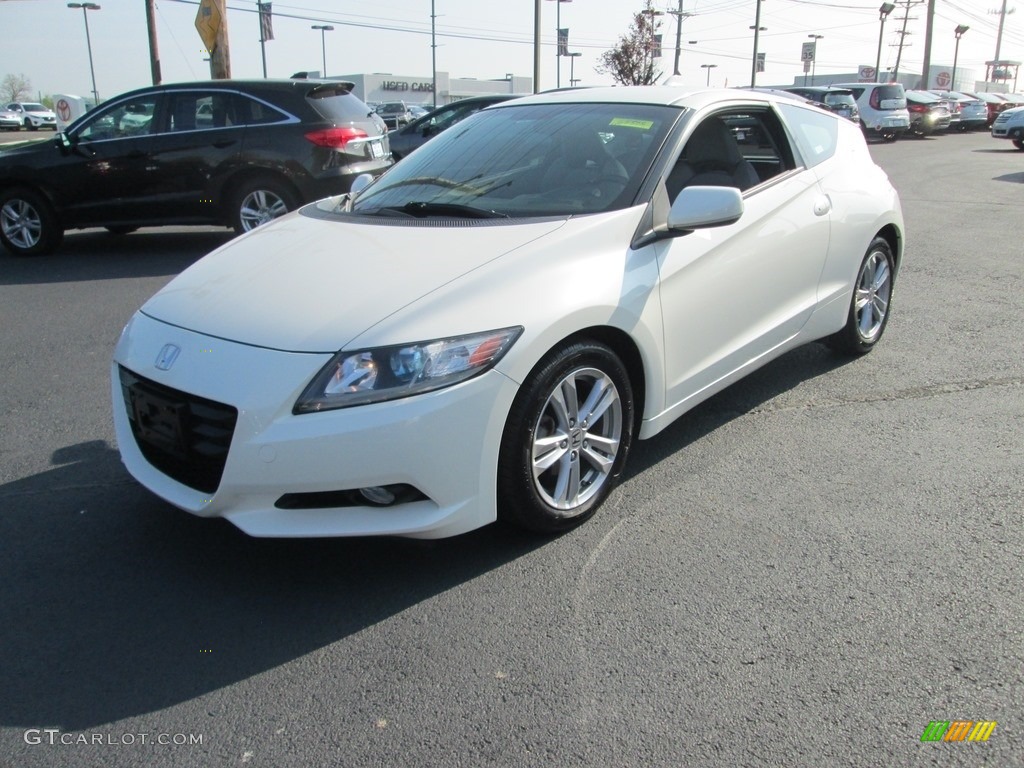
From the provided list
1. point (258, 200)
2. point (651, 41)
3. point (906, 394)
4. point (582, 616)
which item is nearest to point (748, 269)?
point (906, 394)

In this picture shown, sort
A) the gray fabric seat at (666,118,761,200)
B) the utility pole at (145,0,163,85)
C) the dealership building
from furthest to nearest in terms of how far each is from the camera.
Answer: the dealership building < the utility pole at (145,0,163,85) < the gray fabric seat at (666,118,761,200)

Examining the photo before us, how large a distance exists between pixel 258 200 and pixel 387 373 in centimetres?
712

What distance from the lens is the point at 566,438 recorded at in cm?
335

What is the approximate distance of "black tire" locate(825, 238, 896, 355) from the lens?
17.2 feet

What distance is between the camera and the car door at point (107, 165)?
360 inches

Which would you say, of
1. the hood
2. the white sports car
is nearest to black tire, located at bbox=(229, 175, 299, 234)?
the white sports car

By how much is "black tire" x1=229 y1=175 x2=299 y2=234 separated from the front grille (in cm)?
640

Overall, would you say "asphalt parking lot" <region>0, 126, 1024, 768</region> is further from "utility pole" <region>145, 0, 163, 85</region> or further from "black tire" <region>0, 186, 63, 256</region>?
"utility pole" <region>145, 0, 163, 85</region>

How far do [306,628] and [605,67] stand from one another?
37019 millimetres

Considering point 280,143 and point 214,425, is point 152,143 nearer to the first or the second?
point 280,143

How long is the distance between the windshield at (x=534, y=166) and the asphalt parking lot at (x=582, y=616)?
124 centimetres

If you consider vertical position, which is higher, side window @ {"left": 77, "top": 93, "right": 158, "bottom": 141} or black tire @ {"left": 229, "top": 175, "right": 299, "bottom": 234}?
side window @ {"left": 77, "top": 93, "right": 158, "bottom": 141}

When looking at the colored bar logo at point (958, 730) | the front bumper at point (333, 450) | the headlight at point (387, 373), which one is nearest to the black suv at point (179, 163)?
the front bumper at point (333, 450)

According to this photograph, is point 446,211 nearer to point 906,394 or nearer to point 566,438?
point 566,438
